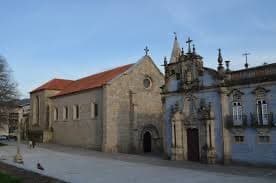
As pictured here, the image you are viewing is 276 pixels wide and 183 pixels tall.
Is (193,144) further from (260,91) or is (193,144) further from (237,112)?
(260,91)

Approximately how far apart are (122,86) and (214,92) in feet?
54.5

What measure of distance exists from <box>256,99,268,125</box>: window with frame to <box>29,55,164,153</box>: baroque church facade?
19.3m

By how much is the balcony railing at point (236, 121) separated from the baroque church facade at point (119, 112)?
1695 cm

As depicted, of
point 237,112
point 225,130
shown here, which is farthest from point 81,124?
point 237,112

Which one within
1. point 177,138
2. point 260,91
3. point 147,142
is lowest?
point 147,142

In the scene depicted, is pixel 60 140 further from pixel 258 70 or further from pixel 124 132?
pixel 258 70

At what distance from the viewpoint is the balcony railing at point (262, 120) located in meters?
21.8

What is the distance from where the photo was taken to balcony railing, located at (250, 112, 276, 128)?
21766mm

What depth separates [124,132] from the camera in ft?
128

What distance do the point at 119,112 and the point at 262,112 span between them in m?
20.1

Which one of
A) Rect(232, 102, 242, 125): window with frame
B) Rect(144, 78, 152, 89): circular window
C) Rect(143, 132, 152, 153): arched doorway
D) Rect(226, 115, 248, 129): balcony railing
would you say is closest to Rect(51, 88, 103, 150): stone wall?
Rect(143, 132, 152, 153): arched doorway

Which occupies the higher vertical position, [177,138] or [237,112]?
Answer: [237,112]

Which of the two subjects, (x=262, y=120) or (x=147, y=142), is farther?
(x=147, y=142)

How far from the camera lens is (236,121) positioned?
24.0m
